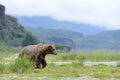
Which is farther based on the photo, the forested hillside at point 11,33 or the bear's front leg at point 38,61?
the forested hillside at point 11,33

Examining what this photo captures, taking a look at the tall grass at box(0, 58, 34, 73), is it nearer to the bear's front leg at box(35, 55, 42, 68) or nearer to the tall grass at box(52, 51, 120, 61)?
the bear's front leg at box(35, 55, 42, 68)

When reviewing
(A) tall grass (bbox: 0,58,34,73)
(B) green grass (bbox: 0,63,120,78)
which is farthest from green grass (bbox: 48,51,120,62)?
(A) tall grass (bbox: 0,58,34,73)

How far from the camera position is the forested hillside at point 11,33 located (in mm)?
145375

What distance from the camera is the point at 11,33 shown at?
164m

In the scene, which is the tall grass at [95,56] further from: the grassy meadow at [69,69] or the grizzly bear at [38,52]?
the grizzly bear at [38,52]

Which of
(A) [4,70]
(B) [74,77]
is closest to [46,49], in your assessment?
(A) [4,70]

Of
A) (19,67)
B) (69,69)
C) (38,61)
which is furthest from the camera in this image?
(38,61)

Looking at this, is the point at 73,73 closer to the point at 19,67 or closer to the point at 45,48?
the point at 19,67

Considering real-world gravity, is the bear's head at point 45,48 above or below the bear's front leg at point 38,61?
above

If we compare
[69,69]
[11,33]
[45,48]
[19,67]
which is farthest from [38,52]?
→ [11,33]

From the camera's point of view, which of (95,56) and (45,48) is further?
(95,56)

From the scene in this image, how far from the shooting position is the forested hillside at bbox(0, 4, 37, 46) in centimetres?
14538

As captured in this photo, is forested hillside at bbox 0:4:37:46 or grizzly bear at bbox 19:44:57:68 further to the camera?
forested hillside at bbox 0:4:37:46

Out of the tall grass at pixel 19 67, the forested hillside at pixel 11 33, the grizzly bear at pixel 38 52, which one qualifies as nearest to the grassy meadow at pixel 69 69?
the tall grass at pixel 19 67
